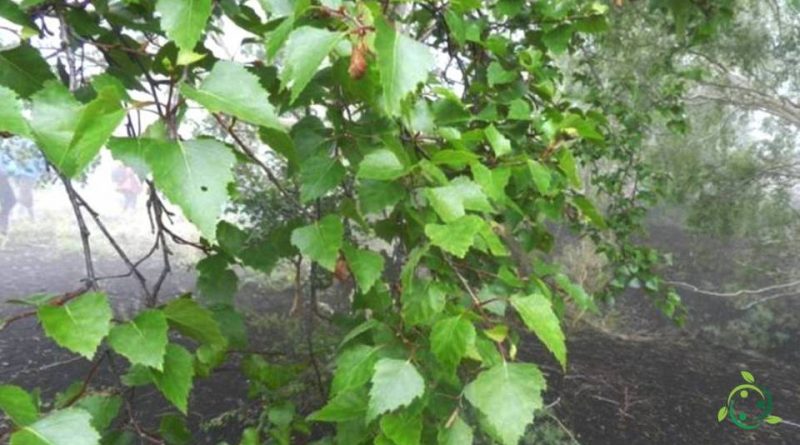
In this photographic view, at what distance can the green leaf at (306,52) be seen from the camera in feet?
1.64

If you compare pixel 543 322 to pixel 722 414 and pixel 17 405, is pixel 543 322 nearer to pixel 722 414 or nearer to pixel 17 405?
pixel 17 405

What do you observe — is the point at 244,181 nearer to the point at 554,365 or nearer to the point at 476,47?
the point at 554,365

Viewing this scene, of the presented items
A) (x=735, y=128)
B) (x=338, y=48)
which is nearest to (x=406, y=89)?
(x=338, y=48)

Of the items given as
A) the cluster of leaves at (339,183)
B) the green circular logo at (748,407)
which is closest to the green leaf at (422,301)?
the cluster of leaves at (339,183)

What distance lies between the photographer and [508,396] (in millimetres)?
577

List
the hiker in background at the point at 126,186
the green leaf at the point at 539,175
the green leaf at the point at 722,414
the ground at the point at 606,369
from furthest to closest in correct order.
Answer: the hiker in background at the point at 126,186
the green leaf at the point at 722,414
the ground at the point at 606,369
the green leaf at the point at 539,175

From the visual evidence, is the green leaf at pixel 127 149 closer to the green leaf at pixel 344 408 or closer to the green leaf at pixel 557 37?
the green leaf at pixel 344 408

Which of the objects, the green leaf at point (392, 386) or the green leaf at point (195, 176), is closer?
the green leaf at point (195, 176)

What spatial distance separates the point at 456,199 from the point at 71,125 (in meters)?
0.41

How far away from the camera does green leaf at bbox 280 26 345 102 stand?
500 millimetres

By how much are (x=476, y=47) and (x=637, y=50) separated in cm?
474

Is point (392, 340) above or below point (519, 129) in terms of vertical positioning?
below

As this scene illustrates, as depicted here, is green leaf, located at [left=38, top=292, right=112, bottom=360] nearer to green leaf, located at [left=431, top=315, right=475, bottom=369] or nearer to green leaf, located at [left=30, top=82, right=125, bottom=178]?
green leaf, located at [left=30, top=82, right=125, bottom=178]

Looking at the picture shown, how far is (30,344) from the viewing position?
424cm
